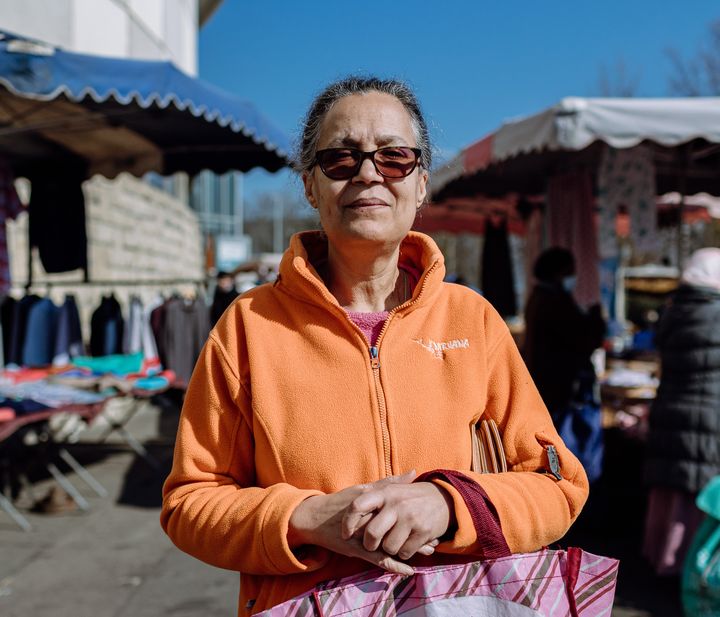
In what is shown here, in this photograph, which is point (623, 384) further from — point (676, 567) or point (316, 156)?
point (316, 156)

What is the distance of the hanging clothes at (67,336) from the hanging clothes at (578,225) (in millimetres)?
4402

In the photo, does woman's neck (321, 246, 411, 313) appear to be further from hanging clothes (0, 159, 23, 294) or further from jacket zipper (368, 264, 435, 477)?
hanging clothes (0, 159, 23, 294)

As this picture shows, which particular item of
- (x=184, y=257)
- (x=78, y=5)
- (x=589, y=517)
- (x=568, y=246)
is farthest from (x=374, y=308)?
(x=184, y=257)

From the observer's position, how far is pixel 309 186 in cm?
151

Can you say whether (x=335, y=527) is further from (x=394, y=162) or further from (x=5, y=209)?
(x=5, y=209)

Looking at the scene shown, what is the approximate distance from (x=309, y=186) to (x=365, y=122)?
0.72ft

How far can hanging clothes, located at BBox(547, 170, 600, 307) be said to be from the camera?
234 inches

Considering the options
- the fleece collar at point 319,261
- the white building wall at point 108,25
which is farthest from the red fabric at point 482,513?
the white building wall at point 108,25

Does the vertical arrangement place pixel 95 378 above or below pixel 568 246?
below

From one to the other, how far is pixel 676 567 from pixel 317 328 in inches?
138

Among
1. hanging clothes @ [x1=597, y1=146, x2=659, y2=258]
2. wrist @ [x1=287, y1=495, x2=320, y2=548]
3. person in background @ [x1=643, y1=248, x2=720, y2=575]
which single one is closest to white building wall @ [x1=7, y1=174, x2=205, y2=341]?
hanging clothes @ [x1=597, y1=146, x2=659, y2=258]

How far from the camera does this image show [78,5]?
6.99 metres

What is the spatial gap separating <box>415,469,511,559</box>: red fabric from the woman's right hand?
0.07 meters

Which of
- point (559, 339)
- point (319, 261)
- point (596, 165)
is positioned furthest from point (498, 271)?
point (319, 261)
